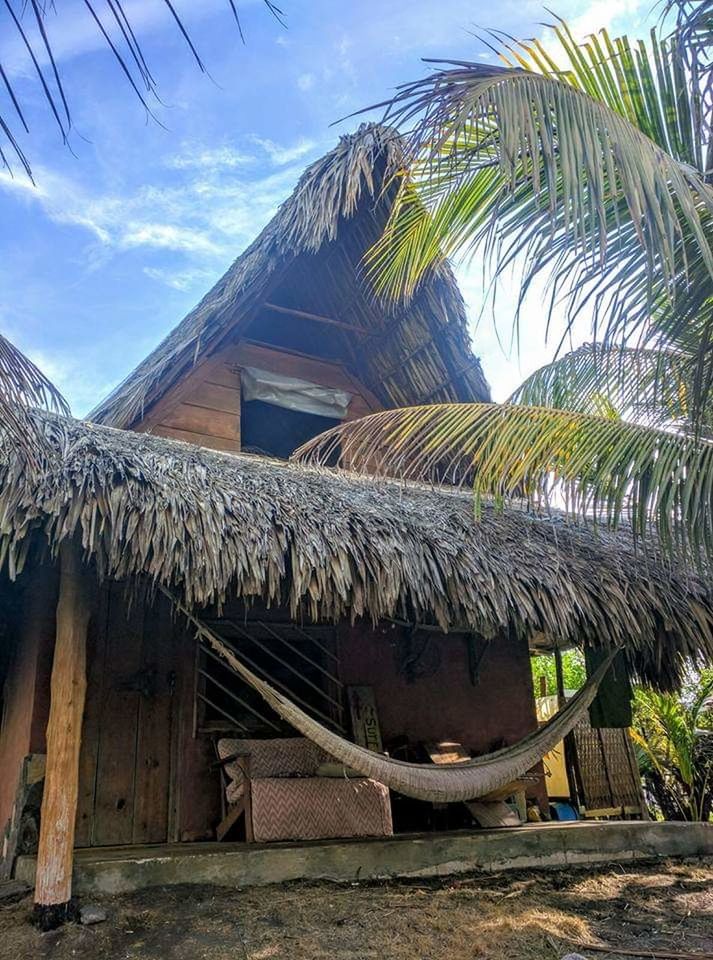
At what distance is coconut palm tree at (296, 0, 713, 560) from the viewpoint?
6.43ft

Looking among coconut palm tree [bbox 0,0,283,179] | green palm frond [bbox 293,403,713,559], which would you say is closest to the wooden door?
green palm frond [bbox 293,403,713,559]

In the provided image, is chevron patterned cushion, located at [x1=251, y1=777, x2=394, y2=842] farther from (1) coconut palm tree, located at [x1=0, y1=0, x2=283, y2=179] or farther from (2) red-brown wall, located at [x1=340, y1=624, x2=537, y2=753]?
(1) coconut palm tree, located at [x1=0, y1=0, x2=283, y2=179]

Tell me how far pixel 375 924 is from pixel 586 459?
6.71 feet

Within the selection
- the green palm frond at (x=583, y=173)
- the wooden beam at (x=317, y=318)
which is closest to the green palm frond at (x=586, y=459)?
the green palm frond at (x=583, y=173)

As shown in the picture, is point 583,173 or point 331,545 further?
point 331,545

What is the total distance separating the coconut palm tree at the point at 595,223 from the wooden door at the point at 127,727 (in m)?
1.68

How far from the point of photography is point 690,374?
3.05 meters

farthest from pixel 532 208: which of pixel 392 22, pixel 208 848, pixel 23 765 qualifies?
pixel 23 765

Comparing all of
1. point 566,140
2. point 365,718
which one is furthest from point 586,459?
point 365,718

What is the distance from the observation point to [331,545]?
317 centimetres

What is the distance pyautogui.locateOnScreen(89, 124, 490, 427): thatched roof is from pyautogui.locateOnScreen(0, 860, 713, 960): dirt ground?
9.12 ft

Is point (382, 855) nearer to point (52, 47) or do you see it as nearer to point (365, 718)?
point (365, 718)

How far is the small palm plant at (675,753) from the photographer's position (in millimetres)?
6609

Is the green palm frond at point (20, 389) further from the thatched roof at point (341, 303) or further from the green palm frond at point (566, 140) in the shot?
the thatched roof at point (341, 303)
